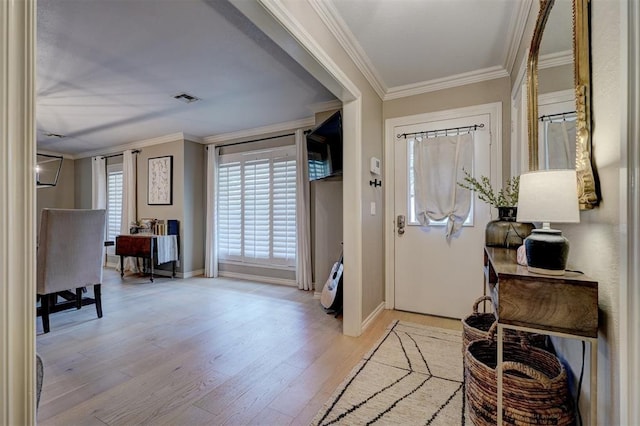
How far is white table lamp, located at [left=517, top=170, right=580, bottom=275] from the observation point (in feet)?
3.33

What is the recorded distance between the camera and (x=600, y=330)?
1.01 meters

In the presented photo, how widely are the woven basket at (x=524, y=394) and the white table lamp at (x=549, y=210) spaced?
1.68ft

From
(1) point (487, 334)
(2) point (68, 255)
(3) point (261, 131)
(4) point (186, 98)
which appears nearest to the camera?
(1) point (487, 334)

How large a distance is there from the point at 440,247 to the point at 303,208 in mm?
1883

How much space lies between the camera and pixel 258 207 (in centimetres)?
466

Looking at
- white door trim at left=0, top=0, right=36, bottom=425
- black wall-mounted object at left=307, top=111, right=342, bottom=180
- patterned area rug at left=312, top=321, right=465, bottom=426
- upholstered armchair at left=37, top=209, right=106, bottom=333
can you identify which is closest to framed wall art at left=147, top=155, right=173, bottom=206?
upholstered armchair at left=37, top=209, right=106, bottom=333

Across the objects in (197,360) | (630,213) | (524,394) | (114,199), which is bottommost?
(197,360)

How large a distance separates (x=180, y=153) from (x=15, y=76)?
4.79 meters

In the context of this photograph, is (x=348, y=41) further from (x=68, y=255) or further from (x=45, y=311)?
(x=45, y=311)

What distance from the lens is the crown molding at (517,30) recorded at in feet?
6.14

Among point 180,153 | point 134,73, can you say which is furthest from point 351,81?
point 180,153

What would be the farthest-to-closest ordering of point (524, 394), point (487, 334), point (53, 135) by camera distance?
point (53, 135) → point (487, 334) → point (524, 394)

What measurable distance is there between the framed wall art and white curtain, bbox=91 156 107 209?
1386 mm

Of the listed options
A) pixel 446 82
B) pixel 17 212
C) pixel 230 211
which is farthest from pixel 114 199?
pixel 17 212
